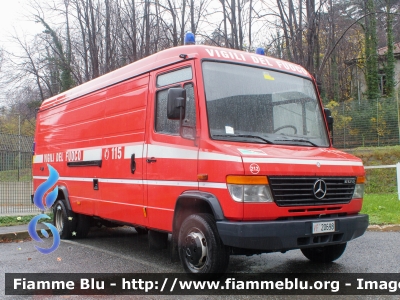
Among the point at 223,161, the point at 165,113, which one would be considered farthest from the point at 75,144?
the point at 223,161

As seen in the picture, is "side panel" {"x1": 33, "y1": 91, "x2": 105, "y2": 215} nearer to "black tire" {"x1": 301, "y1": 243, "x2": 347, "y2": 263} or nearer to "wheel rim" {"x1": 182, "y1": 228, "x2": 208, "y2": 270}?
→ "wheel rim" {"x1": 182, "y1": 228, "x2": 208, "y2": 270}

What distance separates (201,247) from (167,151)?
1369 mm

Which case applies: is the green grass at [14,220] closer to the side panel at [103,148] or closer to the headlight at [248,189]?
the side panel at [103,148]

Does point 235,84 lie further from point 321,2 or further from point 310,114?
point 321,2

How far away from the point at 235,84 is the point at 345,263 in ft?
9.75

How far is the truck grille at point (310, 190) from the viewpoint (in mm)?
4984

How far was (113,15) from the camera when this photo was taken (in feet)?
74.7

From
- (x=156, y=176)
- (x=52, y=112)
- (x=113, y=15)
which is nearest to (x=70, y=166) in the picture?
(x=52, y=112)

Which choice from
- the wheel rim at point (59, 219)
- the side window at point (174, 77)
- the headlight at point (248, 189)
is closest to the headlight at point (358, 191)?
the headlight at point (248, 189)

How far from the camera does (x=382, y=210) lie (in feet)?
33.6

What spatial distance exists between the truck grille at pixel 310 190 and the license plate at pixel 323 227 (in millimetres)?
245

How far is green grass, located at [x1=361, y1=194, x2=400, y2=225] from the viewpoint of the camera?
9.13m

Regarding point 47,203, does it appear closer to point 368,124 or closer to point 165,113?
point 165,113

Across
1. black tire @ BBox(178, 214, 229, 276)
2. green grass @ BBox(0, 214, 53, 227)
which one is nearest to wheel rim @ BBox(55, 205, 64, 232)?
green grass @ BBox(0, 214, 53, 227)
